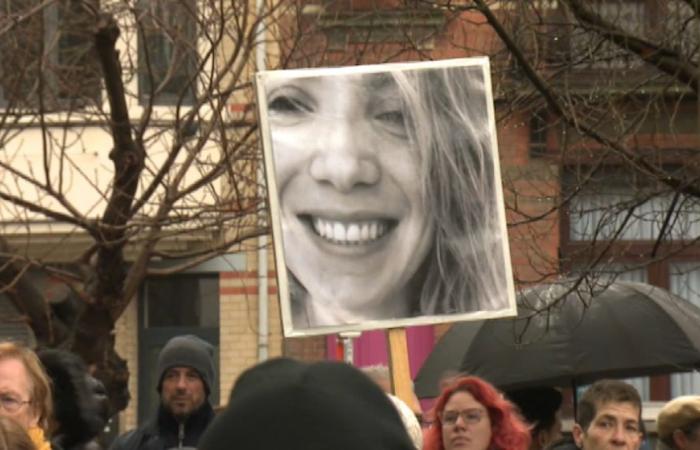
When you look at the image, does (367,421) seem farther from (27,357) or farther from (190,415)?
(190,415)

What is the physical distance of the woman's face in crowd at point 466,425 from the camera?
22.4 feet

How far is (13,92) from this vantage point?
13148 mm

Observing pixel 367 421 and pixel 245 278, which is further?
pixel 245 278

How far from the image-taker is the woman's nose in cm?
788

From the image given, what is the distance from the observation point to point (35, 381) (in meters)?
6.06

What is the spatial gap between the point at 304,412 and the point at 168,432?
623 centimetres

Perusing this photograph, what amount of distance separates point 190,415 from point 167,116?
8161mm

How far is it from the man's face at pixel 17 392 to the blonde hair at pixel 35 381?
0.04ft

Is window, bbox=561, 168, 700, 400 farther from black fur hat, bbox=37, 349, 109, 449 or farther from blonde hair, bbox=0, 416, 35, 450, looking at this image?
blonde hair, bbox=0, 416, 35, 450

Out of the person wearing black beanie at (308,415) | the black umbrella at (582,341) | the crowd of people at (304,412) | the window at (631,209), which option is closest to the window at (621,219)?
the window at (631,209)

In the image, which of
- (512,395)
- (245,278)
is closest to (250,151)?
(512,395)

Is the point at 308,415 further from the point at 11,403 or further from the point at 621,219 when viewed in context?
the point at 621,219

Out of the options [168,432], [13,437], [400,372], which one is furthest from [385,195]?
[13,437]

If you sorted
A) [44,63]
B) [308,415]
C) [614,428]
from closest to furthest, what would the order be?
1. [308,415]
2. [614,428]
3. [44,63]
